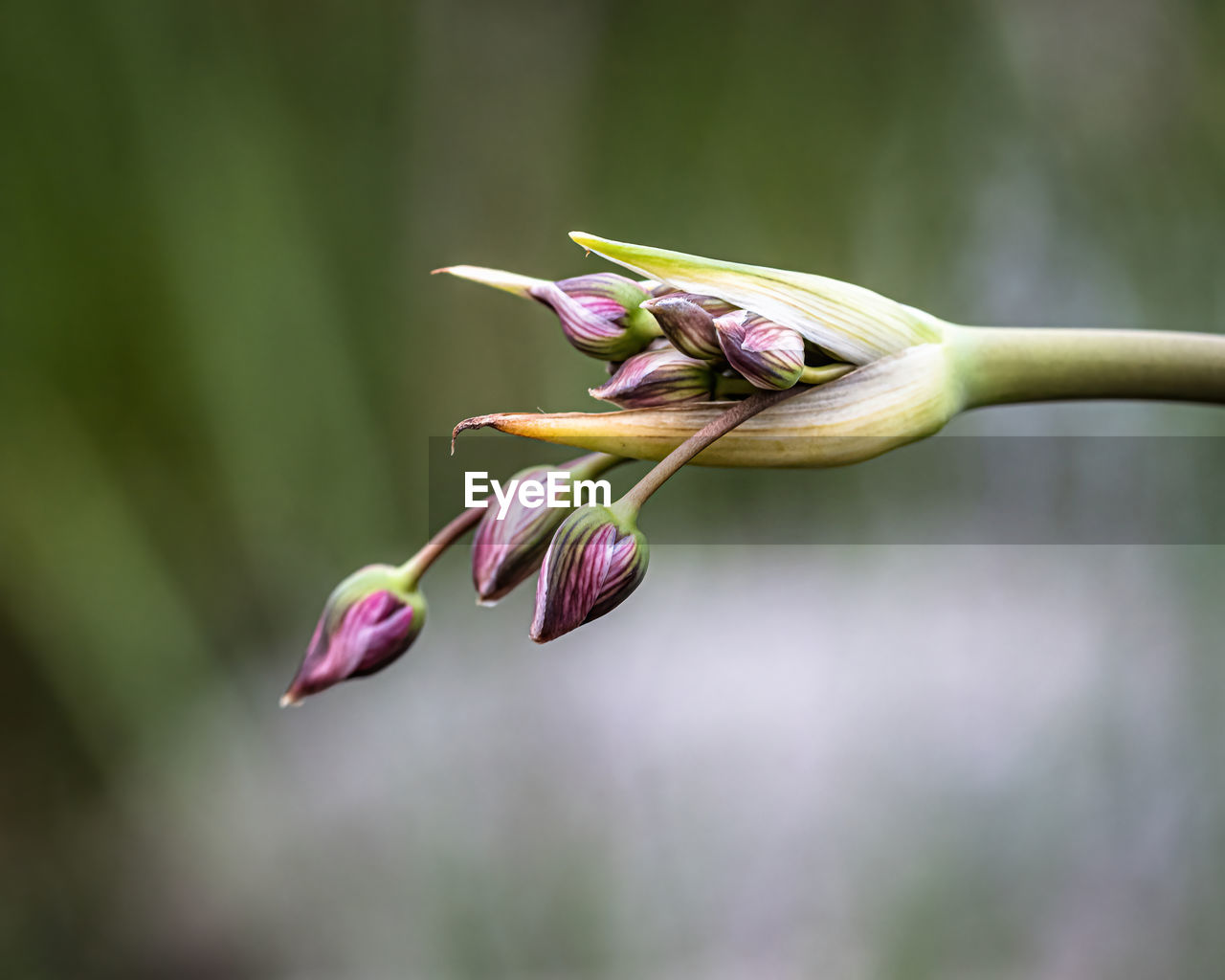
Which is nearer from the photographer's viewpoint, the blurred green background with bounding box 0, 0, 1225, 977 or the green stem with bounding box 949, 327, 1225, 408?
the green stem with bounding box 949, 327, 1225, 408

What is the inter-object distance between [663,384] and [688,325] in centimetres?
2

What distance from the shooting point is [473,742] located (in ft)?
3.67

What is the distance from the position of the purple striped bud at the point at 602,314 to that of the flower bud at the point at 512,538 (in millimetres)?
31

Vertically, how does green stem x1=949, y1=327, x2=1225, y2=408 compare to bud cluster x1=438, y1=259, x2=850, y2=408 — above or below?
below

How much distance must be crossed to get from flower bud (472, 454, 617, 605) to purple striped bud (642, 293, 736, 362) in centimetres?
5

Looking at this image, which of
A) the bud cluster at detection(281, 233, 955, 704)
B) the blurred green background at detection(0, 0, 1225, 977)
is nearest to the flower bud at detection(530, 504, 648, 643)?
the bud cluster at detection(281, 233, 955, 704)

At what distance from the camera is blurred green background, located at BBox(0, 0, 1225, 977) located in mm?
1001

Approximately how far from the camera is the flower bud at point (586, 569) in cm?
21

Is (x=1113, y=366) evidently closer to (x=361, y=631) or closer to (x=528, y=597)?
(x=361, y=631)

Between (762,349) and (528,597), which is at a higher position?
(762,349)

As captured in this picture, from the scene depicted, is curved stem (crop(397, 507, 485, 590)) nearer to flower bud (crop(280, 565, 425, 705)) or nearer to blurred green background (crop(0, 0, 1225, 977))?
flower bud (crop(280, 565, 425, 705))

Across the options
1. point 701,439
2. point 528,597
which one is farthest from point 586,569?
point 528,597

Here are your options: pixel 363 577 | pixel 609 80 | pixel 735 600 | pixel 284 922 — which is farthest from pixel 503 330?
pixel 363 577

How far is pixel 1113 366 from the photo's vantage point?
0.21 metres
